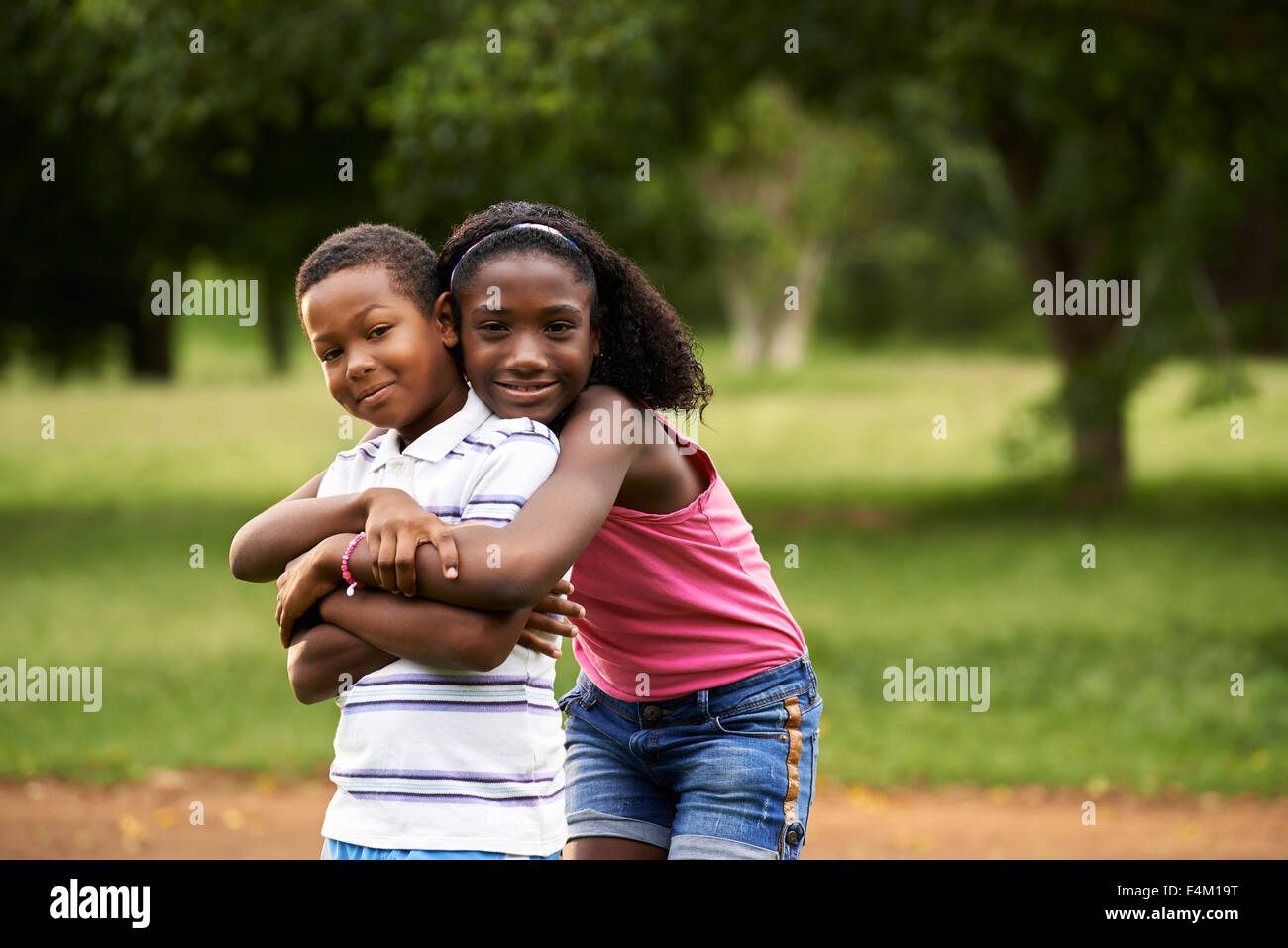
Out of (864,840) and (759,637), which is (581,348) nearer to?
(759,637)

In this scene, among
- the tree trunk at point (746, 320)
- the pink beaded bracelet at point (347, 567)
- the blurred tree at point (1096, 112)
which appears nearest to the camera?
the pink beaded bracelet at point (347, 567)

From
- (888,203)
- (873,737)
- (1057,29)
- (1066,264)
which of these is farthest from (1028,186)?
(888,203)

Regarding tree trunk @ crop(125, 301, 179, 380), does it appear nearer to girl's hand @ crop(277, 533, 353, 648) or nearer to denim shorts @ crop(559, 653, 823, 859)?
denim shorts @ crop(559, 653, 823, 859)

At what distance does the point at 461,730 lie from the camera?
2123 mm

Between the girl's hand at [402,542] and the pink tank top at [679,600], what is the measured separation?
1.48ft

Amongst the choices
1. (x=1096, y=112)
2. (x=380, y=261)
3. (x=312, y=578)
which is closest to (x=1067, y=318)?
(x=1096, y=112)

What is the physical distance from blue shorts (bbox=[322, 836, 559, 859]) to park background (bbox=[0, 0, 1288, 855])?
1752mm

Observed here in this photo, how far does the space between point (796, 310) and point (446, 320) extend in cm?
1063

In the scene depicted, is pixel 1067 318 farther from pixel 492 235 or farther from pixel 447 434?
pixel 447 434

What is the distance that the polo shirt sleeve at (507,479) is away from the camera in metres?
2.17

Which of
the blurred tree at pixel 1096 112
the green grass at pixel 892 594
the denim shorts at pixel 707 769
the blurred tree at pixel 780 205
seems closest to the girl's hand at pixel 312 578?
the denim shorts at pixel 707 769

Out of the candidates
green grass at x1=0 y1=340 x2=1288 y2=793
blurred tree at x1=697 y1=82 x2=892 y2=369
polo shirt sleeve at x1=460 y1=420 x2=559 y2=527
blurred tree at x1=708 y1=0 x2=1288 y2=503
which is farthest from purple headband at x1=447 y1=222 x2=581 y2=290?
blurred tree at x1=697 y1=82 x2=892 y2=369

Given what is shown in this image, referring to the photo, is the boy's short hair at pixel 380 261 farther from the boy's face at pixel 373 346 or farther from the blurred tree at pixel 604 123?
the blurred tree at pixel 604 123

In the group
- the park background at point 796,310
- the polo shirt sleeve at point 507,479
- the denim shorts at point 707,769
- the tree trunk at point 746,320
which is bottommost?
the denim shorts at point 707,769
